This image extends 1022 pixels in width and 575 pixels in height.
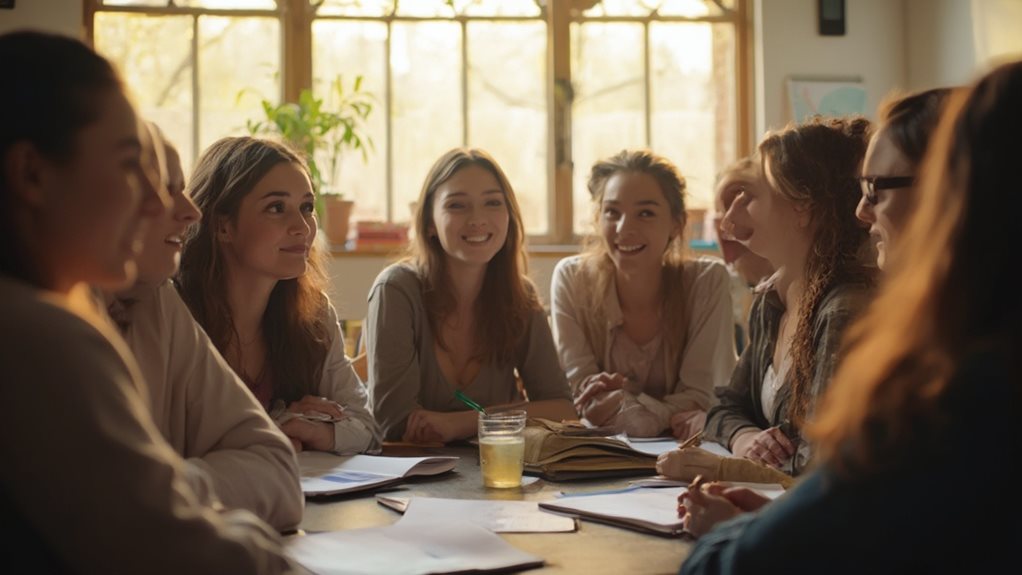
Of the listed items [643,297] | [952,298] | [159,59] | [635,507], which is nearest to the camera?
[952,298]

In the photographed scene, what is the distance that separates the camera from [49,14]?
537cm

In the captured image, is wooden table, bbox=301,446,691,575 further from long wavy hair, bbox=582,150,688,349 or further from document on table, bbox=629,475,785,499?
long wavy hair, bbox=582,150,688,349

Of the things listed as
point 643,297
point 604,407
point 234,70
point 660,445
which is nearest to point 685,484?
point 660,445

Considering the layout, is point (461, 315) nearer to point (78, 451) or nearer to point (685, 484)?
point (685, 484)

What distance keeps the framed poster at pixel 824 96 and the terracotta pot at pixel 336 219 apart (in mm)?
2325

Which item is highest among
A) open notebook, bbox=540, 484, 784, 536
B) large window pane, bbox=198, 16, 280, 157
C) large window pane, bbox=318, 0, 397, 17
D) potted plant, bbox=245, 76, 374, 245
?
large window pane, bbox=318, 0, 397, 17

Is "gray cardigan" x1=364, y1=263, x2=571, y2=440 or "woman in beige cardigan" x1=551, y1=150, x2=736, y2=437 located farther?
"woman in beige cardigan" x1=551, y1=150, x2=736, y2=437

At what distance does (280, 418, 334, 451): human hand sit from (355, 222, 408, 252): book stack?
328 centimetres

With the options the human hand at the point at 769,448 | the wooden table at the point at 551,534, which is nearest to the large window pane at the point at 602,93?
the human hand at the point at 769,448

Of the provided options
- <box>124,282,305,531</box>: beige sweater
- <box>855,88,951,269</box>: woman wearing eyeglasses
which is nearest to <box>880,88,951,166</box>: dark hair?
<box>855,88,951,269</box>: woman wearing eyeglasses

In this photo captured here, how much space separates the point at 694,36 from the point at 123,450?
5.47 metres

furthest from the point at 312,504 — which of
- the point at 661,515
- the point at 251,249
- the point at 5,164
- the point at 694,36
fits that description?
the point at 694,36

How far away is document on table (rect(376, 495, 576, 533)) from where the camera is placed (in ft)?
4.91

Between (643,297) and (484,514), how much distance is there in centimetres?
178
